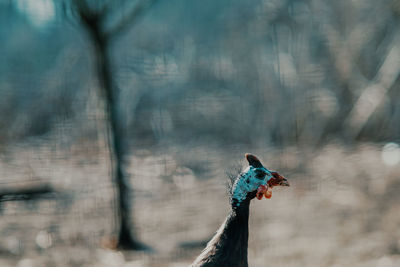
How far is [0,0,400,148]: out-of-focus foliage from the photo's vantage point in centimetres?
793

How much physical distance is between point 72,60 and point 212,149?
329cm

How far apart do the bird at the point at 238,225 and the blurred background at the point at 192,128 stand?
6.43 ft

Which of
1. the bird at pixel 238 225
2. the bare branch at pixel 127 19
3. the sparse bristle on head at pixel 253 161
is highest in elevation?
the bare branch at pixel 127 19

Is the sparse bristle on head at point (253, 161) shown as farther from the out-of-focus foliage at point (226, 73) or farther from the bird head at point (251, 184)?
the out-of-focus foliage at point (226, 73)

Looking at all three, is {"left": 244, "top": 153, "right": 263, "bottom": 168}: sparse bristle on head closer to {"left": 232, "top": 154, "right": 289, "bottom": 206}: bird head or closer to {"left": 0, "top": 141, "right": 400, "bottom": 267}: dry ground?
{"left": 232, "top": 154, "right": 289, "bottom": 206}: bird head

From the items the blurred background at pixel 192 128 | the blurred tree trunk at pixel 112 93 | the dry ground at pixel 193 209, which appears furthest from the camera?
the blurred background at pixel 192 128

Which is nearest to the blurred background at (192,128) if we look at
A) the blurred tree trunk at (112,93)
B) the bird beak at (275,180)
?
the blurred tree trunk at (112,93)

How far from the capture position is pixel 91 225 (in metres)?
5.15

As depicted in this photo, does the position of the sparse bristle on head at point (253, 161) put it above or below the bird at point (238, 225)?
above

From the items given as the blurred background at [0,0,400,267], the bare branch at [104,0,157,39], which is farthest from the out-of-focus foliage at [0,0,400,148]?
the bare branch at [104,0,157,39]

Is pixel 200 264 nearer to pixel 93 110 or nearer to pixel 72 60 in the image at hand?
pixel 93 110

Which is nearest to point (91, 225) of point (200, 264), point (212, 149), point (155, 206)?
point (155, 206)

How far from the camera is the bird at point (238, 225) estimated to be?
2.26m

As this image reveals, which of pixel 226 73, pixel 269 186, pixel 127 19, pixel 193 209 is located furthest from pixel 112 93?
pixel 226 73
